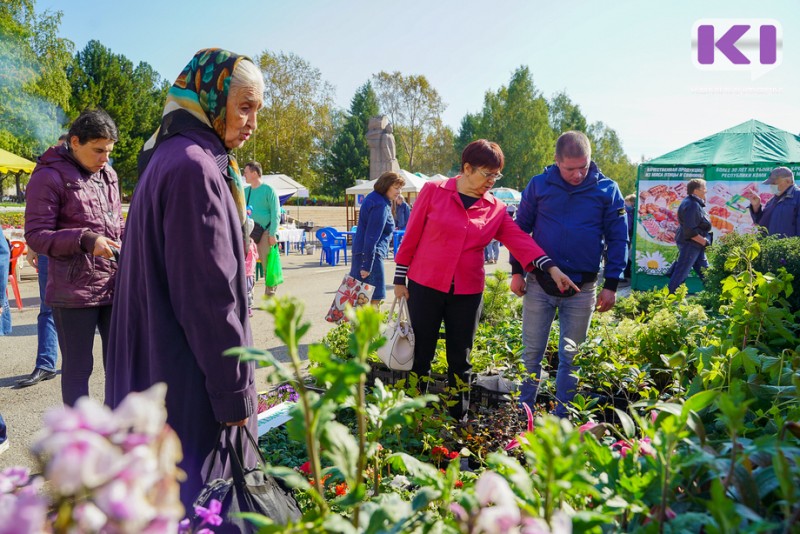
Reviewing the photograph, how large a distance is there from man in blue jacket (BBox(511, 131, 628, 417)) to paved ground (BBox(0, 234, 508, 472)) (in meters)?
1.41

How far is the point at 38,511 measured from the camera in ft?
1.49

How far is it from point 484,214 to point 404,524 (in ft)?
9.55

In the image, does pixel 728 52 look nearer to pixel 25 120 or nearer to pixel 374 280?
pixel 374 280

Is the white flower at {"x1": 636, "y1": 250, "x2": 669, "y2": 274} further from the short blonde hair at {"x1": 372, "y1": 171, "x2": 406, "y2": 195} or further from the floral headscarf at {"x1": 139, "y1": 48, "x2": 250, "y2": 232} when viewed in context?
the floral headscarf at {"x1": 139, "y1": 48, "x2": 250, "y2": 232}

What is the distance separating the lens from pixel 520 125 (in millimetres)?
46531

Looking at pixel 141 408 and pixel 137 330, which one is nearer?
pixel 141 408

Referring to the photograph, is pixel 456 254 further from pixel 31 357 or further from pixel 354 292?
pixel 31 357

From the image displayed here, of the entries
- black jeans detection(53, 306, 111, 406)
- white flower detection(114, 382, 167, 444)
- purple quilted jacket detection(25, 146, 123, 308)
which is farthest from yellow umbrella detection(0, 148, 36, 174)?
white flower detection(114, 382, 167, 444)

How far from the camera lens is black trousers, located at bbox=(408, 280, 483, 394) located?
352 centimetres

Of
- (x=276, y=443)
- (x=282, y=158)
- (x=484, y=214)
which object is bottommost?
(x=276, y=443)

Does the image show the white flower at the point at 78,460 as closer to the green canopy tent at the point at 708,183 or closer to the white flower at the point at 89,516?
the white flower at the point at 89,516

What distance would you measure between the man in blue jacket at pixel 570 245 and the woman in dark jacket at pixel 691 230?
540 centimetres

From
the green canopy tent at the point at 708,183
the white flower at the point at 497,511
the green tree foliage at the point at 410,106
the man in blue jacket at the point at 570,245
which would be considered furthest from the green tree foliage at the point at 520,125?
the white flower at the point at 497,511

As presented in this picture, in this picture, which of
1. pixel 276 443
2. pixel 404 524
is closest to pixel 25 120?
pixel 276 443
